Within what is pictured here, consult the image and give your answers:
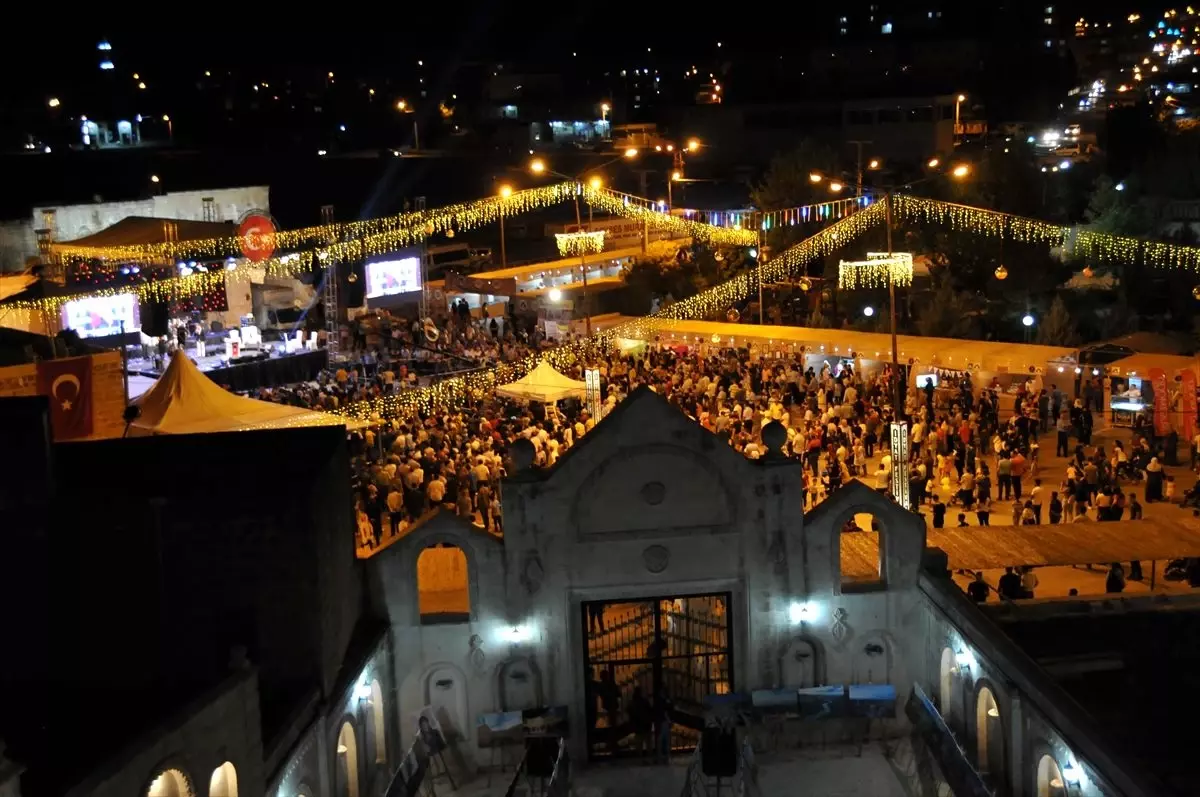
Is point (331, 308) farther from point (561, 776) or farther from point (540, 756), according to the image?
point (540, 756)

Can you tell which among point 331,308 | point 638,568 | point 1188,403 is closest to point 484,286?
point 331,308

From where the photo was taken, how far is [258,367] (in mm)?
34531

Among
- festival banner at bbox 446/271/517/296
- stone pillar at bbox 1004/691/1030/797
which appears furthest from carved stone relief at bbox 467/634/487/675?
festival banner at bbox 446/271/517/296

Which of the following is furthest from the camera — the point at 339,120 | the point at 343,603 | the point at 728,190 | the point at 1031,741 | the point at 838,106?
the point at 339,120

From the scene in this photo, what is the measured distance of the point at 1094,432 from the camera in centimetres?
2881

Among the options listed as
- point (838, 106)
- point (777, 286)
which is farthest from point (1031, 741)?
point (838, 106)

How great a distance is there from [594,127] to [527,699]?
71092mm

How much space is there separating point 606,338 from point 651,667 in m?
19.3

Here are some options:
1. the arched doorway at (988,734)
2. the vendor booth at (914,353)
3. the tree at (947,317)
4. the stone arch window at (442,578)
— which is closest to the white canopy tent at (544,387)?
the vendor booth at (914,353)

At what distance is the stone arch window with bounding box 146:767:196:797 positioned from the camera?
1019 centimetres

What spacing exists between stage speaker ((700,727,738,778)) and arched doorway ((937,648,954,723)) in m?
2.61

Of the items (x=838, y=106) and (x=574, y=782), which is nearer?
(x=574, y=782)

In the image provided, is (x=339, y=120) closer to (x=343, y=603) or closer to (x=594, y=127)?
(x=594, y=127)

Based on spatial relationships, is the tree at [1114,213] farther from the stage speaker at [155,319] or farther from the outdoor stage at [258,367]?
the stage speaker at [155,319]
